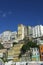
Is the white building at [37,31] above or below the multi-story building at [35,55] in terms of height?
above

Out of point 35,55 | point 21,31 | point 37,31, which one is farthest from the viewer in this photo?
point 37,31

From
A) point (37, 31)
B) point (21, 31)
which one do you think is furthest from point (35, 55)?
point (37, 31)

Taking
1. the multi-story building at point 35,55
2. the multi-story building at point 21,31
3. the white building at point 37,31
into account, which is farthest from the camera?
the white building at point 37,31

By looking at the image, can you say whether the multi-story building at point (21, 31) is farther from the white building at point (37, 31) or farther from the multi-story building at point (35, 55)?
the multi-story building at point (35, 55)

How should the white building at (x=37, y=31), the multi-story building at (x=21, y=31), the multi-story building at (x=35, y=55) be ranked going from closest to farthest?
the multi-story building at (x=35, y=55) < the multi-story building at (x=21, y=31) < the white building at (x=37, y=31)

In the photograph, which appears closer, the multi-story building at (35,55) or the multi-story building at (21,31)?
the multi-story building at (35,55)

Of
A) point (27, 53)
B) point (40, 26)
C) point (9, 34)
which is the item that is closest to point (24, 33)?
point (40, 26)

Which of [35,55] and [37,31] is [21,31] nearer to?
[37,31]

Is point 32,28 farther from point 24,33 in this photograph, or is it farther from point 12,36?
point 12,36

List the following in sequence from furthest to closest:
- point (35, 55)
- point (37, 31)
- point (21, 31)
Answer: point (37, 31)
point (21, 31)
point (35, 55)

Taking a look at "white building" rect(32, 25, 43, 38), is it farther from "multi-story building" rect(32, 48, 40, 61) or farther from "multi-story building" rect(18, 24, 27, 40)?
"multi-story building" rect(32, 48, 40, 61)

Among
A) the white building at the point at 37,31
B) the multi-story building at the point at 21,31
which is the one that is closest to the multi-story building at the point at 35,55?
the multi-story building at the point at 21,31

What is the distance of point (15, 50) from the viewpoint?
208 ft

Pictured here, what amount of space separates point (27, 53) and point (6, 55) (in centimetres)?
954
